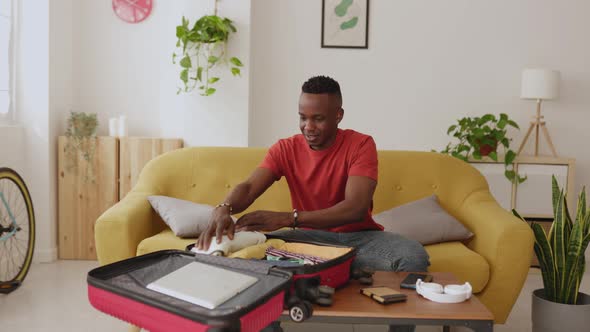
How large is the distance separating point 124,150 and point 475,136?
2.43 meters

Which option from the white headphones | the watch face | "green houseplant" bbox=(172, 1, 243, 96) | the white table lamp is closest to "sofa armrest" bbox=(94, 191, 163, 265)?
the white headphones

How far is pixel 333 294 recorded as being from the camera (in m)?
1.68

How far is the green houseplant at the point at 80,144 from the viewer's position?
13.0 feet

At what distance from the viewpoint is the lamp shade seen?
4.07 m


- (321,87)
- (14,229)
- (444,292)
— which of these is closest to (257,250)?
(444,292)

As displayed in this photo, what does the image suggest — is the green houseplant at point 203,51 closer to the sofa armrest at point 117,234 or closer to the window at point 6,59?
the window at point 6,59

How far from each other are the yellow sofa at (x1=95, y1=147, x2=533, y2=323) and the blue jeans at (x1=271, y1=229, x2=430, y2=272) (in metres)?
0.34

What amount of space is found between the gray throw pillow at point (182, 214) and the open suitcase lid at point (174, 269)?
3.84 feet

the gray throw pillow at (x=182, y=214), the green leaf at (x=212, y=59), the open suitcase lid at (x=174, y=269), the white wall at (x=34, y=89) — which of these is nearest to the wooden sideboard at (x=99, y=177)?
the white wall at (x=34, y=89)

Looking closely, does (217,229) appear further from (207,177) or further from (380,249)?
(207,177)

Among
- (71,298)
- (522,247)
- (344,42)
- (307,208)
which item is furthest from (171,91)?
(522,247)

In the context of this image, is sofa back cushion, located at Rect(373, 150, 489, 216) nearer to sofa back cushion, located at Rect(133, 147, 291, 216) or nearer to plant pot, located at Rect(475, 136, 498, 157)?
sofa back cushion, located at Rect(133, 147, 291, 216)

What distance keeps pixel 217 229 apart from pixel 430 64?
2980mm

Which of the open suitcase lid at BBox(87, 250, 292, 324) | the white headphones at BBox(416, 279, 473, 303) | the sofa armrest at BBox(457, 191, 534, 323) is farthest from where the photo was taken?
the sofa armrest at BBox(457, 191, 534, 323)
